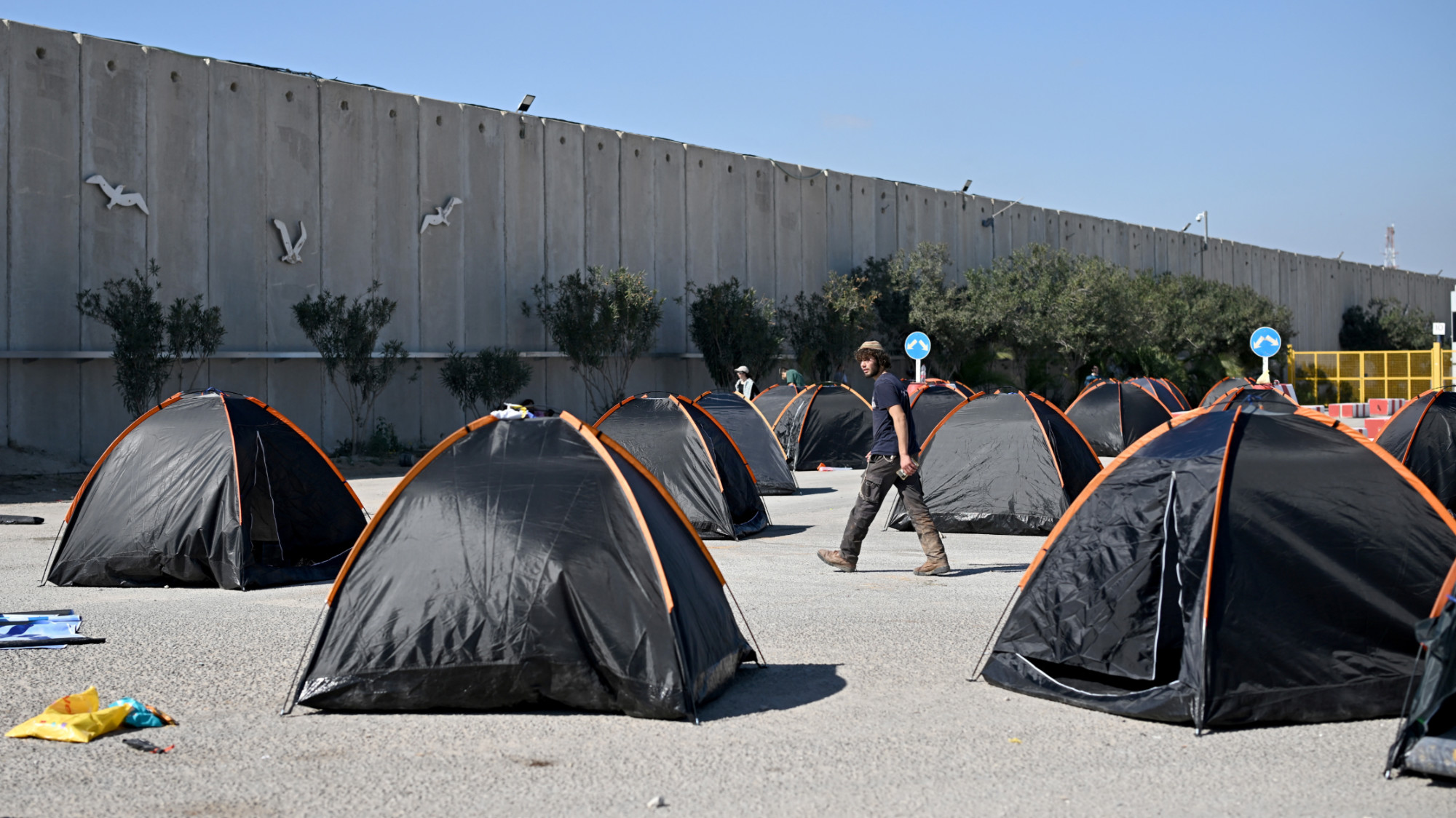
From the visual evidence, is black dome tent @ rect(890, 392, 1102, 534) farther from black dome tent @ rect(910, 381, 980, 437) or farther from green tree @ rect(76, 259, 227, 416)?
green tree @ rect(76, 259, 227, 416)

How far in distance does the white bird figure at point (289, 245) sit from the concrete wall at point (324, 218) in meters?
0.16

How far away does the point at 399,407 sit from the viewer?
28.0 meters

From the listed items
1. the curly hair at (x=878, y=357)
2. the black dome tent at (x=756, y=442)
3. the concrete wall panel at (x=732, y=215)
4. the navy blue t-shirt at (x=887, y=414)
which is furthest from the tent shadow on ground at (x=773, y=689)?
the concrete wall panel at (x=732, y=215)

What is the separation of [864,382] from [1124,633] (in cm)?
3476

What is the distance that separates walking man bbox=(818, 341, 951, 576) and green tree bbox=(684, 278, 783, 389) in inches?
901

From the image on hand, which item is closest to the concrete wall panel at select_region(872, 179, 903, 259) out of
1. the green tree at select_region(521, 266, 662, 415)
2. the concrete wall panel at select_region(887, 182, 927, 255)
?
the concrete wall panel at select_region(887, 182, 927, 255)

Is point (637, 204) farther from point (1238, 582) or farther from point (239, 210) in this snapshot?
point (1238, 582)

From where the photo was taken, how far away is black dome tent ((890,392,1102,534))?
1352 centimetres

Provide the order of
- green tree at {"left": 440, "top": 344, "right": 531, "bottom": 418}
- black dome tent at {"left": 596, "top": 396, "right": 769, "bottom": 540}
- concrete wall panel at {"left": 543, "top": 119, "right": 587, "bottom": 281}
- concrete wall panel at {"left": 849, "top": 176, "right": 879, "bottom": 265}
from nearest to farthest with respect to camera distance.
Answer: black dome tent at {"left": 596, "top": 396, "right": 769, "bottom": 540} → green tree at {"left": 440, "top": 344, "right": 531, "bottom": 418} → concrete wall panel at {"left": 543, "top": 119, "right": 587, "bottom": 281} → concrete wall panel at {"left": 849, "top": 176, "right": 879, "bottom": 265}

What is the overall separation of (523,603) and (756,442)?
1180 centimetres

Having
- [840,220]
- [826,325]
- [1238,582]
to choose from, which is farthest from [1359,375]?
[1238,582]

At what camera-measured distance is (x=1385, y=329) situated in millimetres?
69250

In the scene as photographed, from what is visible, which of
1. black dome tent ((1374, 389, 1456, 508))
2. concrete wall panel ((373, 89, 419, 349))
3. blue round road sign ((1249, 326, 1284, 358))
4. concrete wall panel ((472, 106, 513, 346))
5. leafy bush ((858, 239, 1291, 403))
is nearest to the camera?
black dome tent ((1374, 389, 1456, 508))

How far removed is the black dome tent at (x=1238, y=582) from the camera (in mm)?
6066
